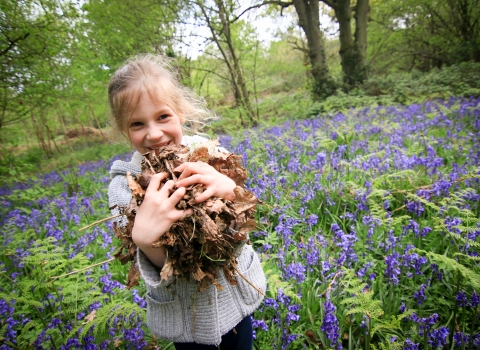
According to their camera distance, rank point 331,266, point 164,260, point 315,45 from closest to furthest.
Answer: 1. point 164,260
2. point 331,266
3. point 315,45

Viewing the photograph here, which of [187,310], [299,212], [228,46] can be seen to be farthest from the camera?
[228,46]

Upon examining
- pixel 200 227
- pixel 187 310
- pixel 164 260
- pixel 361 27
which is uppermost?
pixel 361 27

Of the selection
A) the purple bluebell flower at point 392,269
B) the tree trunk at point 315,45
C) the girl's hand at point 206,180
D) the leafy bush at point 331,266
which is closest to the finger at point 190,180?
the girl's hand at point 206,180

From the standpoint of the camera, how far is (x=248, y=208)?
90 cm

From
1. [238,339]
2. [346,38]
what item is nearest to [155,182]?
[238,339]

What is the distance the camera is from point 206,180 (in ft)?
2.93

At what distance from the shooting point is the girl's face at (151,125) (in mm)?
1237

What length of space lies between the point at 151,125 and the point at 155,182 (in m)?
0.48

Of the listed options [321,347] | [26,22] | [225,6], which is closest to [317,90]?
[225,6]

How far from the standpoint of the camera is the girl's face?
124cm

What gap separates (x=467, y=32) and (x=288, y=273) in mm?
16405

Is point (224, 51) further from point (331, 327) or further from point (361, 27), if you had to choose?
point (331, 327)

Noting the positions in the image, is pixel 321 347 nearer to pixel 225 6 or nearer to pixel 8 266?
pixel 8 266

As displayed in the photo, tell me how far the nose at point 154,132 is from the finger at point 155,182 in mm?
363
